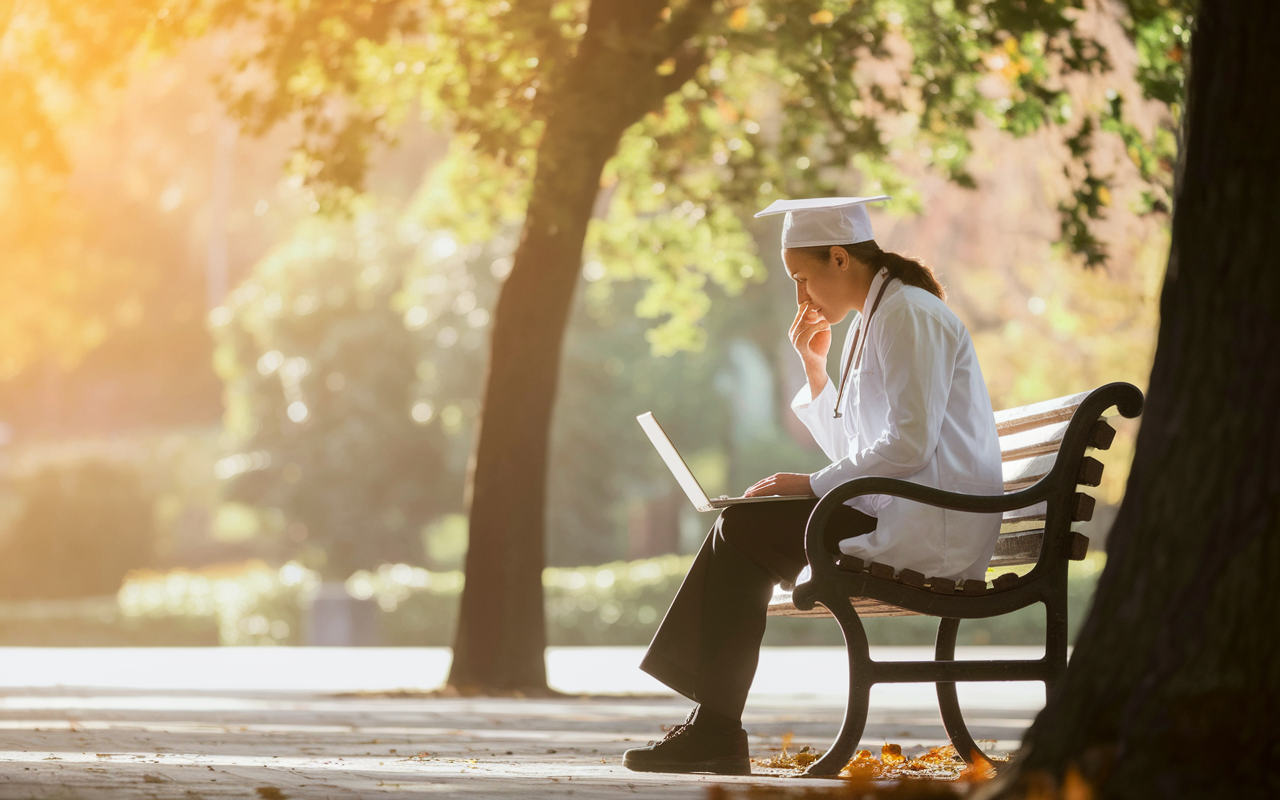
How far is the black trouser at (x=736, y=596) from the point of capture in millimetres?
4516

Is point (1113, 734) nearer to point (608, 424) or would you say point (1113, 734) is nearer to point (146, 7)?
point (146, 7)

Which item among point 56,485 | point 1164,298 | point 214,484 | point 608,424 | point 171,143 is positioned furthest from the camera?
point 171,143

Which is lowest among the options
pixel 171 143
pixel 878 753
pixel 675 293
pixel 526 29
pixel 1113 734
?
pixel 878 753

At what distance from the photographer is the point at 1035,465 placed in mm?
4758

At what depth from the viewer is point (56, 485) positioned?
22.3m

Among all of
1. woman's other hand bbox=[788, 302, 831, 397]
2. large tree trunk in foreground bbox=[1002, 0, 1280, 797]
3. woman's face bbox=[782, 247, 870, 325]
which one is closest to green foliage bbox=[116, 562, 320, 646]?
woman's other hand bbox=[788, 302, 831, 397]

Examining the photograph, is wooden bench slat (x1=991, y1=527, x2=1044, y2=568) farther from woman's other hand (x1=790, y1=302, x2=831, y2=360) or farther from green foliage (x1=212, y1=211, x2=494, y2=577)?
green foliage (x1=212, y1=211, x2=494, y2=577)

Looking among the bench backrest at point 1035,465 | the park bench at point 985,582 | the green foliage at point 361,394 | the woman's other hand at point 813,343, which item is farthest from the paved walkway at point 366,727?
the green foliage at point 361,394

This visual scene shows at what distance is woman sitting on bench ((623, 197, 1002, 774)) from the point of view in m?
4.38

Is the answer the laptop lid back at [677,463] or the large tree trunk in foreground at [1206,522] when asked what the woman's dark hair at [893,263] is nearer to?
the laptop lid back at [677,463]

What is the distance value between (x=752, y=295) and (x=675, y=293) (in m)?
16.5

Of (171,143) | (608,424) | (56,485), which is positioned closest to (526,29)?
(56,485)

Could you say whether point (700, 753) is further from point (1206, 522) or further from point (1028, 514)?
point (1206, 522)

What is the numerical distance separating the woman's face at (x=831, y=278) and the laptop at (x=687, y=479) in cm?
60
